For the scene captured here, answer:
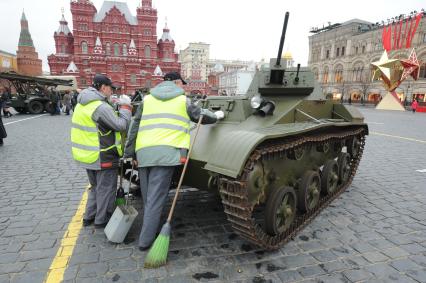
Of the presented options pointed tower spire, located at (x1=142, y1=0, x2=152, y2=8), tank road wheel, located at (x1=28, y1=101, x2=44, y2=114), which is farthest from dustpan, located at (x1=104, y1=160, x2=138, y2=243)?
pointed tower spire, located at (x1=142, y1=0, x2=152, y2=8)

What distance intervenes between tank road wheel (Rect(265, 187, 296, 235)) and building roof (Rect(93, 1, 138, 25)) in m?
67.9

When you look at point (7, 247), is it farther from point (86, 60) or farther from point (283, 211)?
point (86, 60)

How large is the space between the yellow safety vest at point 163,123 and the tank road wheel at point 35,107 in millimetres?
21747

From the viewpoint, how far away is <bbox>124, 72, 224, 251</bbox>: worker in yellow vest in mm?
3486

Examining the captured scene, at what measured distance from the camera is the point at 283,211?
12.7 feet

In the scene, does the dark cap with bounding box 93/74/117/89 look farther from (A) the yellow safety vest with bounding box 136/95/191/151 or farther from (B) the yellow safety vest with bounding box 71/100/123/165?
(A) the yellow safety vest with bounding box 136/95/191/151

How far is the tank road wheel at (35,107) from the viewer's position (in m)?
21.5

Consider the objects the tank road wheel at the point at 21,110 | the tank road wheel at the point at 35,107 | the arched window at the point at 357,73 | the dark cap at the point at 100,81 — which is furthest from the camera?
the arched window at the point at 357,73

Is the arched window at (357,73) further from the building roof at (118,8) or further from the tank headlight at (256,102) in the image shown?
the tank headlight at (256,102)

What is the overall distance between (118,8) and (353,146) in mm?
69367

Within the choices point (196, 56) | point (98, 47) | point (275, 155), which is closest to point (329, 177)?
point (275, 155)

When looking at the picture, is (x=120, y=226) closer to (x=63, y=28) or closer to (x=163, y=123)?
(x=163, y=123)

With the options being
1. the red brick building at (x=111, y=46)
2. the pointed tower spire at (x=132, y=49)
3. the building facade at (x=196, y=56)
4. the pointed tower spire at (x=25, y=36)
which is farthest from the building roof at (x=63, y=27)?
the building facade at (x=196, y=56)

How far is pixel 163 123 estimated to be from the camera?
11.5 feet
